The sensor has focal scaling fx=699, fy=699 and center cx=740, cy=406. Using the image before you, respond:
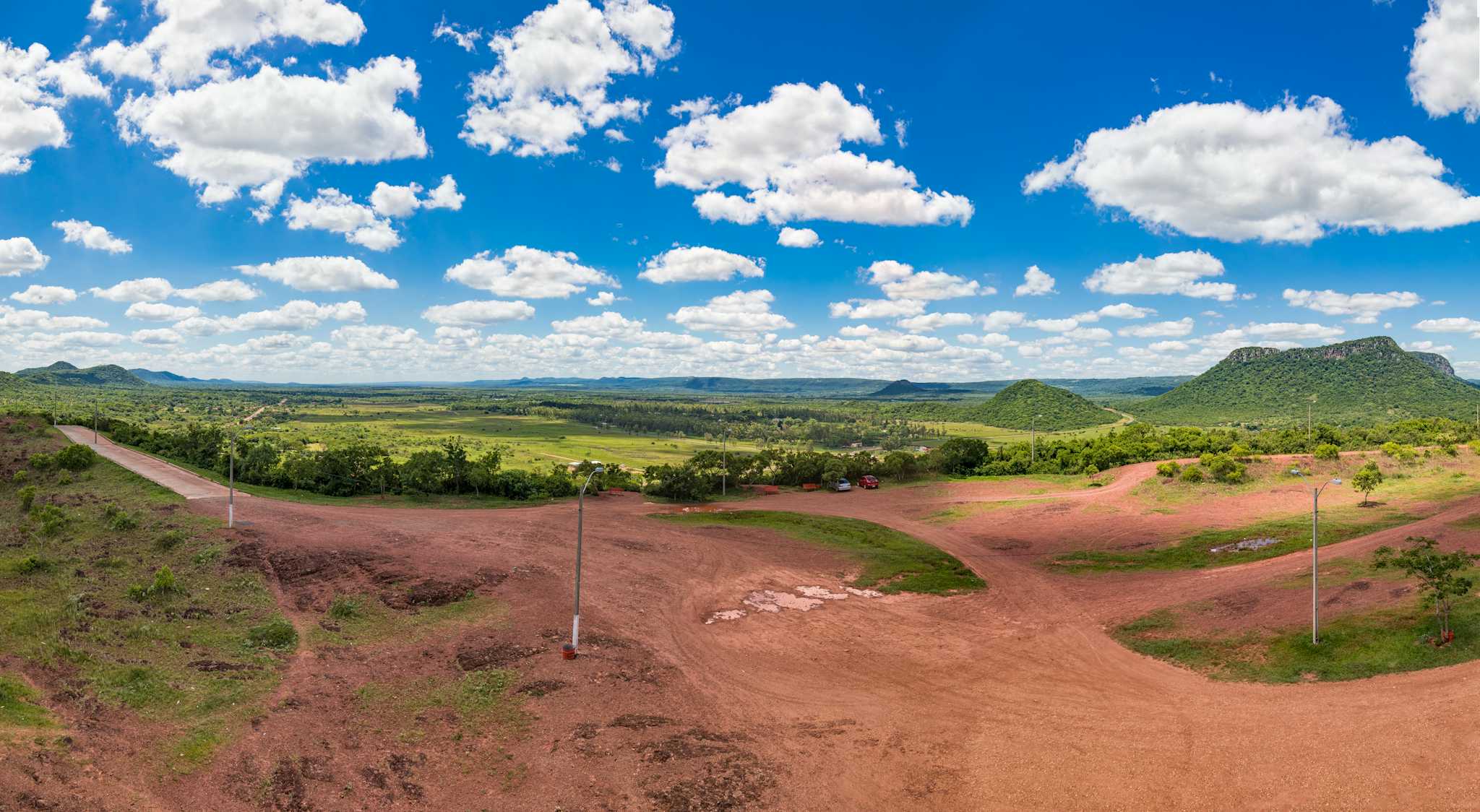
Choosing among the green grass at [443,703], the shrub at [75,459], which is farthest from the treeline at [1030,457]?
the shrub at [75,459]

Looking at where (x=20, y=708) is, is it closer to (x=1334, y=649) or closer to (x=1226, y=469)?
(x=1334, y=649)

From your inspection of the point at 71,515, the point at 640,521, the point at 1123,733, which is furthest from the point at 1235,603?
the point at 71,515

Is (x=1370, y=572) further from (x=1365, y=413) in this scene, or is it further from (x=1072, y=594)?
(x=1365, y=413)

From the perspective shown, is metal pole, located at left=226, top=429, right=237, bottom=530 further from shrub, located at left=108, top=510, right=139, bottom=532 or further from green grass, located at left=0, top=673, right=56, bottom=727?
green grass, located at left=0, top=673, right=56, bottom=727

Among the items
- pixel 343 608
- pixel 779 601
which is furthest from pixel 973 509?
pixel 343 608

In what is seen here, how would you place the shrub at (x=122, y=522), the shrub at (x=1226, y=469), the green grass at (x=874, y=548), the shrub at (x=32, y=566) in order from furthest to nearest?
the shrub at (x=1226, y=469) < the shrub at (x=122, y=522) < the green grass at (x=874, y=548) < the shrub at (x=32, y=566)

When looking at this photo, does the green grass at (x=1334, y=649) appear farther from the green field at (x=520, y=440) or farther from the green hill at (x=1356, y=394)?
the green hill at (x=1356, y=394)
